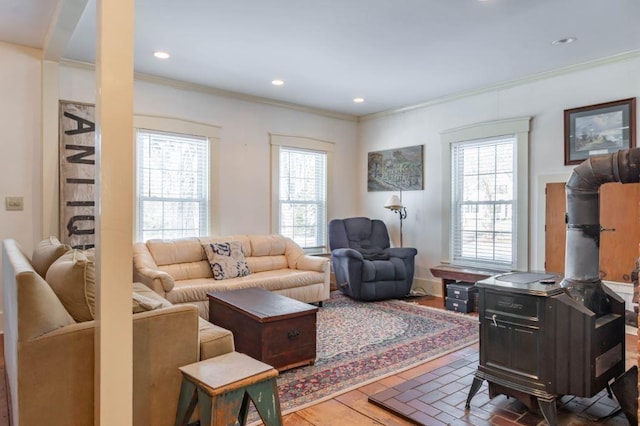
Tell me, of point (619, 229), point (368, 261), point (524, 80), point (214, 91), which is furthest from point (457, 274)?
point (214, 91)

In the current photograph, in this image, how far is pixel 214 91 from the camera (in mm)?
5105

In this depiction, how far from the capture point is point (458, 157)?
212 inches

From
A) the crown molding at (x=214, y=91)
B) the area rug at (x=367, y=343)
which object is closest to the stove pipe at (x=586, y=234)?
the area rug at (x=367, y=343)

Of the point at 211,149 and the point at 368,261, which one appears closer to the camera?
the point at 211,149

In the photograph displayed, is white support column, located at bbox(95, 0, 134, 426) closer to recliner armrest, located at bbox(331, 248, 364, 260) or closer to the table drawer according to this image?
the table drawer

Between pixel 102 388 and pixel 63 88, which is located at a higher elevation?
pixel 63 88

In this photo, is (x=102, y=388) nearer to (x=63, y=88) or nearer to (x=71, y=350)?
(x=71, y=350)

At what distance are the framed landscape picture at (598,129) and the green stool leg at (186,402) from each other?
14.0 feet

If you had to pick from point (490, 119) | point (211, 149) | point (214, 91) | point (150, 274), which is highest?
point (214, 91)

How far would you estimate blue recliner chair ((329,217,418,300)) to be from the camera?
16.8 feet

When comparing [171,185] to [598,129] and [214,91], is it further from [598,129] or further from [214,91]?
[598,129]

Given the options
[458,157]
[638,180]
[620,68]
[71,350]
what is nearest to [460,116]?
[458,157]

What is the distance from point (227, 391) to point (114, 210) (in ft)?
2.87

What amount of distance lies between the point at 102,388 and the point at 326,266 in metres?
3.41
